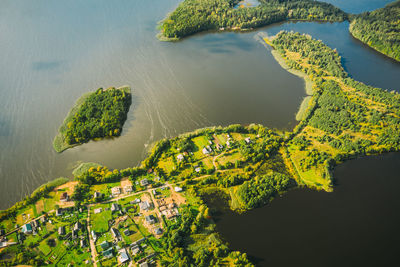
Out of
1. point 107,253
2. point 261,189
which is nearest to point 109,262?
point 107,253

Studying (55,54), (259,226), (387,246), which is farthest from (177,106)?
(387,246)

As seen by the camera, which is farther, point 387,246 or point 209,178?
point 209,178

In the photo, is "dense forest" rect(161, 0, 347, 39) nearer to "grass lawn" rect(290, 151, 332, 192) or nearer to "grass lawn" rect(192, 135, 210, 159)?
"grass lawn" rect(192, 135, 210, 159)

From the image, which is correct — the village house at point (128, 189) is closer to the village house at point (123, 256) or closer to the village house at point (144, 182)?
the village house at point (144, 182)

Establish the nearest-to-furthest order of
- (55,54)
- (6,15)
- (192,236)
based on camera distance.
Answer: (192,236) < (55,54) < (6,15)

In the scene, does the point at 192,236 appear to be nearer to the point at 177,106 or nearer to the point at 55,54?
the point at 177,106

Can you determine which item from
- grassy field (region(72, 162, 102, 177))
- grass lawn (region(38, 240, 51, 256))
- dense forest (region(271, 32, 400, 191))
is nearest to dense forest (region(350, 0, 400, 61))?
dense forest (region(271, 32, 400, 191))
